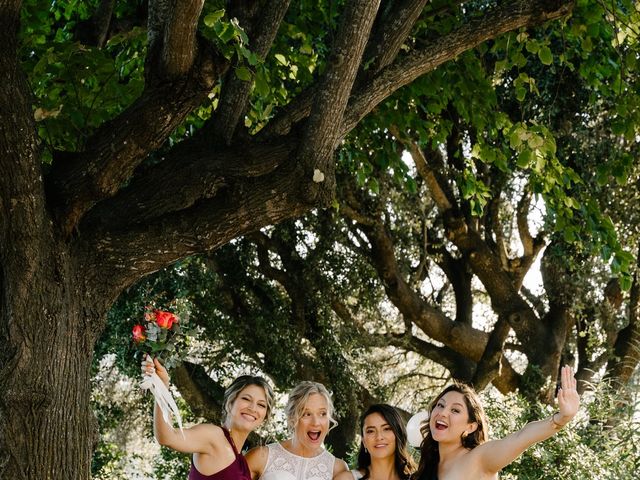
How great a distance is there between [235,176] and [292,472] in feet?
5.94

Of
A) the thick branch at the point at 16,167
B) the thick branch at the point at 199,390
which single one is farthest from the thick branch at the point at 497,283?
the thick branch at the point at 16,167

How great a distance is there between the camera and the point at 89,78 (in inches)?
237

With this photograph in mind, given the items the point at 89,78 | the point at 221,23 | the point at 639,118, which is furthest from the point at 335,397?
the point at 221,23

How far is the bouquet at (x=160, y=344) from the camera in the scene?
14.3 feet

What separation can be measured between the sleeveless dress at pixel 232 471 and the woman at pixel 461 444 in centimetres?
97

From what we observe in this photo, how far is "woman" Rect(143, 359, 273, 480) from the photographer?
453 centimetres

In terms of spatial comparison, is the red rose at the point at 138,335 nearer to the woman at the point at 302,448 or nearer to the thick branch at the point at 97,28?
the woman at the point at 302,448

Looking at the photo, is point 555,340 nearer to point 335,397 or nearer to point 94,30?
point 335,397

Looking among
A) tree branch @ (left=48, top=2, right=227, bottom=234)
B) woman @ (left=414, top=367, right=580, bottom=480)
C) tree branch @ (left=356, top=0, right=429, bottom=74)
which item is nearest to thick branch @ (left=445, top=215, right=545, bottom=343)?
tree branch @ (left=356, top=0, right=429, bottom=74)

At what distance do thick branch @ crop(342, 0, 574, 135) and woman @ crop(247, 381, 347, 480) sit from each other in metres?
1.74

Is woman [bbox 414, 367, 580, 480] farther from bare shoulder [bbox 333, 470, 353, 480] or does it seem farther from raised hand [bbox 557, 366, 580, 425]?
bare shoulder [bbox 333, 470, 353, 480]

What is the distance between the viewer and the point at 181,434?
178 inches

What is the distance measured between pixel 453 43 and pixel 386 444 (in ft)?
8.60

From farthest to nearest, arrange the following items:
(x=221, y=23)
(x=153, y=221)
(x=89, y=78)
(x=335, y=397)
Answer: (x=335, y=397), (x=89, y=78), (x=153, y=221), (x=221, y=23)
